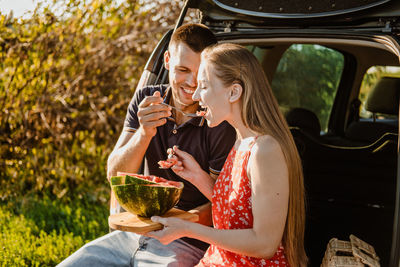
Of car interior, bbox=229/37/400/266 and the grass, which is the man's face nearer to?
car interior, bbox=229/37/400/266

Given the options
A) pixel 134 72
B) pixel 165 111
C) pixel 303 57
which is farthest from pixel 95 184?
pixel 165 111

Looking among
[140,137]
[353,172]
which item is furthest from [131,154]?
[353,172]

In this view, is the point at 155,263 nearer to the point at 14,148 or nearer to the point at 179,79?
the point at 179,79

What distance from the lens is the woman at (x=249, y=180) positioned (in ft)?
7.13

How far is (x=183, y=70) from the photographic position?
2838mm

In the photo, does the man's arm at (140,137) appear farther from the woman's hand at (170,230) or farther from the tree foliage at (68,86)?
the tree foliage at (68,86)

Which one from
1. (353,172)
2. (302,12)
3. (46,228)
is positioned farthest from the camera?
(46,228)

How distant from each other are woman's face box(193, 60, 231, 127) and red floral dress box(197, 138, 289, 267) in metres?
0.20

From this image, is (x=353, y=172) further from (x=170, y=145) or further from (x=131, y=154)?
(x=131, y=154)

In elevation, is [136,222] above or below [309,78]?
below

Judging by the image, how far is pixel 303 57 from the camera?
5406 millimetres

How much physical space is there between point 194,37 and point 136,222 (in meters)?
1.14

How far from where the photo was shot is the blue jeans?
2.65 meters

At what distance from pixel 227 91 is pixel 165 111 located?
0.41 m
